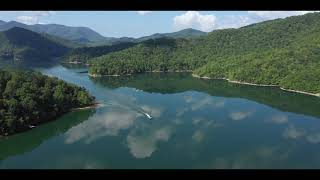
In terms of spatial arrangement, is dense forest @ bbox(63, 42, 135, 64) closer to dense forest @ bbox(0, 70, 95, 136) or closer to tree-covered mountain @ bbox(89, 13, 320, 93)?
tree-covered mountain @ bbox(89, 13, 320, 93)

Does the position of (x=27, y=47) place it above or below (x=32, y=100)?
below

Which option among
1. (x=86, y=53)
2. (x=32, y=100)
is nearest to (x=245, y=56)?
(x=86, y=53)

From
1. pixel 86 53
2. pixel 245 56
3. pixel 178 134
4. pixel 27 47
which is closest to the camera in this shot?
pixel 178 134

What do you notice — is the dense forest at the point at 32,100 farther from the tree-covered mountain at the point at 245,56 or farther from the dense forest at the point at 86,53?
the dense forest at the point at 86,53

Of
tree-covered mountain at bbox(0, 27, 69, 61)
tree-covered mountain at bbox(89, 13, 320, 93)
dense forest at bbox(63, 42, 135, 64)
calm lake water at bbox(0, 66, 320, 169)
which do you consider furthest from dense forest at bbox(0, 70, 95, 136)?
tree-covered mountain at bbox(0, 27, 69, 61)

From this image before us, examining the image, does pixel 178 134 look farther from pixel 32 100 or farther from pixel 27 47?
pixel 27 47
